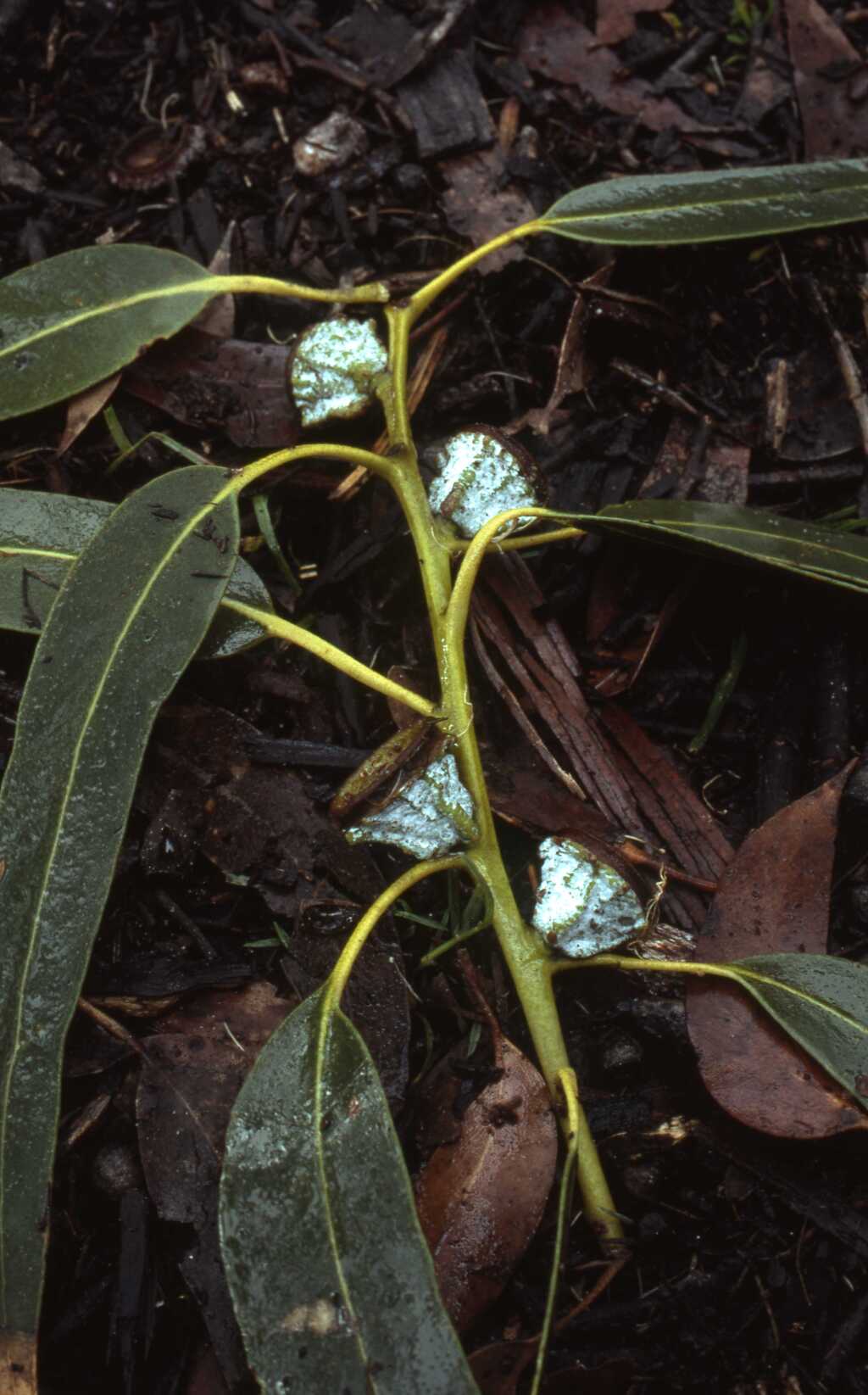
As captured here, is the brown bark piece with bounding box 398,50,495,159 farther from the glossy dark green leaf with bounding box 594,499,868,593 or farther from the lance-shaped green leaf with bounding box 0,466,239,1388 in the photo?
the lance-shaped green leaf with bounding box 0,466,239,1388

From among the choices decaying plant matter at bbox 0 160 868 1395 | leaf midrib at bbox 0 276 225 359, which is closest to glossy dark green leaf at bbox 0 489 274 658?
decaying plant matter at bbox 0 160 868 1395

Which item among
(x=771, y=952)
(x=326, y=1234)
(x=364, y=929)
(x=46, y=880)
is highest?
(x=46, y=880)

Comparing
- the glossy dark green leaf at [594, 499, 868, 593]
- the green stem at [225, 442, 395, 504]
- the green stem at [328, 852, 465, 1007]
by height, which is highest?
the green stem at [225, 442, 395, 504]

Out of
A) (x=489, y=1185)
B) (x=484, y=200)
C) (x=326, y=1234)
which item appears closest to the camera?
(x=326, y=1234)

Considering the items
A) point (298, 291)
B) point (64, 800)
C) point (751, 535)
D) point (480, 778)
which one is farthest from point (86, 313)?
point (751, 535)

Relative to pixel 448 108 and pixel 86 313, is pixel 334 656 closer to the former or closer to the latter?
pixel 86 313

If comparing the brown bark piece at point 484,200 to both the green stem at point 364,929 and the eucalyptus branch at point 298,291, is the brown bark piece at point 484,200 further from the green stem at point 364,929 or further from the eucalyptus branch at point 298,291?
the green stem at point 364,929

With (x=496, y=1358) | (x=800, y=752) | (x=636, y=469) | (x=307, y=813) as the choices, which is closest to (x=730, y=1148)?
(x=496, y=1358)

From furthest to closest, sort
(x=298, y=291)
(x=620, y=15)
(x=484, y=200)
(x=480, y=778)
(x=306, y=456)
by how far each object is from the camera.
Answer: (x=620, y=15)
(x=484, y=200)
(x=298, y=291)
(x=306, y=456)
(x=480, y=778)
